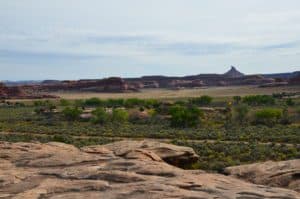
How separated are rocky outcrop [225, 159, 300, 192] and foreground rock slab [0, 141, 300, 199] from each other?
3.97 feet

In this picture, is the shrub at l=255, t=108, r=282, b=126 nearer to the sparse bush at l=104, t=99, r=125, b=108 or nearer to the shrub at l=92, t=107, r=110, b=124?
the shrub at l=92, t=107, r=110, b=124

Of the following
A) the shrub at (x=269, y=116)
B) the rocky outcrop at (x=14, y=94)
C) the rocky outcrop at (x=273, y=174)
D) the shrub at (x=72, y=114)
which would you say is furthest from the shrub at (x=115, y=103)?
the rocky outcrop at (x=273, y=174)

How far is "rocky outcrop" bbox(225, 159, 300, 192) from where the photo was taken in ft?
46.9

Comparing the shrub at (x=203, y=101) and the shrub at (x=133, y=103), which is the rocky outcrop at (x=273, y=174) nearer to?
the shrub at (x=133, y=103)

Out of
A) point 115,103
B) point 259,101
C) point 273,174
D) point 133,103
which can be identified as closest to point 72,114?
point 133,103

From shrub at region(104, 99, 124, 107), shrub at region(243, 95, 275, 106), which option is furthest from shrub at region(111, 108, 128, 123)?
shrub at region(243, 95, 275, 106)

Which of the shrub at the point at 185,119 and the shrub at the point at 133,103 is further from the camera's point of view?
the shrub at the point at 133,103

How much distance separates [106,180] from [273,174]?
204 inches

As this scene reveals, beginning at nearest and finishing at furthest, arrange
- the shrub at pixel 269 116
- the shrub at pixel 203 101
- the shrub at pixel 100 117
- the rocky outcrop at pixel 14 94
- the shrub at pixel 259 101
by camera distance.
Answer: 1. the shrub at pixel 269 116
2. the shrub at pixel 100 117
3. the shrub at pixel 259 101
4. the shrub at pixel 203 101
5. the rocky outcrop at pixel 14 94

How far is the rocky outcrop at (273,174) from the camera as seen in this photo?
46.9 ft

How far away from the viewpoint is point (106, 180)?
1316cm

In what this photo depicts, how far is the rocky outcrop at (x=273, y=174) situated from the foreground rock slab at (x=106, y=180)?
1210 millimetres

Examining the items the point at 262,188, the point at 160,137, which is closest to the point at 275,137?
the point at 160,137

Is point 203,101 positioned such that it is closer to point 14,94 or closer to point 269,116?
point 269,116
